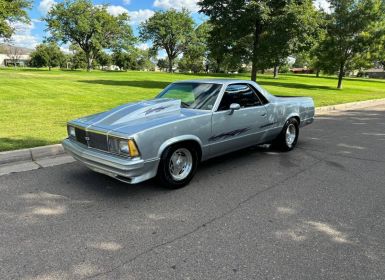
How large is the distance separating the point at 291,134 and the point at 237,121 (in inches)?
81.0

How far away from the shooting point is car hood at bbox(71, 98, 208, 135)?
13.6 ft

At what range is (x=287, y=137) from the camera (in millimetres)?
6539

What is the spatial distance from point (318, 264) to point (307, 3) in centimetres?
1996

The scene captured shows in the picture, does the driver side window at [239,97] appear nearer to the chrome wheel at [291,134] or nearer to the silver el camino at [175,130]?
the silver el camino at [175,130]

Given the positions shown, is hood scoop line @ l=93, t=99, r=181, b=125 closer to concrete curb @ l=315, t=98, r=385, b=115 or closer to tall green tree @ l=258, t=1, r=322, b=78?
concrete curb @ l=315, t=98, r=385, b=115

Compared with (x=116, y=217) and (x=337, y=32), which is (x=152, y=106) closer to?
(x=116, y=217)

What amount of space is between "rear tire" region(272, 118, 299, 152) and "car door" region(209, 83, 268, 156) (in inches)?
29.6

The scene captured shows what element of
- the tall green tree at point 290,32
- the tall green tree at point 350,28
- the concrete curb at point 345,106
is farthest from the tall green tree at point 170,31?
the concrete curb at point 345,106

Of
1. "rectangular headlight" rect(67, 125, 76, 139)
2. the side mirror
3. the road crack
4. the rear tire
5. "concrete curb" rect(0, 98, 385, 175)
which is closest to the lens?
the road crack

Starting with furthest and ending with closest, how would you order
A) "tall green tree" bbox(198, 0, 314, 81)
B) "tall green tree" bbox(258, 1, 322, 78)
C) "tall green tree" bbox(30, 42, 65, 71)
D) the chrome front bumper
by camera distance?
1. "tall green tree" bbox(30, 42, 65, 71)
2. "tall green tree" bbox(198, 0, 314, 81)
3. "tall green tree" bbox(258, 1, 322, 78)
4. the chrome front bumper

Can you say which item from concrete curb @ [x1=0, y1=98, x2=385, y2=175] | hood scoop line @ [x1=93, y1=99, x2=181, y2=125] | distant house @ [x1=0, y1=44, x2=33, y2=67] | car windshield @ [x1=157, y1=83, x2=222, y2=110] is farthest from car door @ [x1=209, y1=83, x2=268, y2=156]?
distant house @ [x1=0, y1=44, x2=33, y2=67]

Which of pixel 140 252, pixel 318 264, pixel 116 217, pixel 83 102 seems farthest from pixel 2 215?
pixel 83 102

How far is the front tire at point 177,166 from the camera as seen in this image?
13.9 feet

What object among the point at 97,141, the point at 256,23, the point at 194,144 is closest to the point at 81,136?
the point at 97,141
